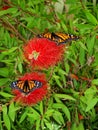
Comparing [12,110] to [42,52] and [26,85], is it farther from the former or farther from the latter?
[42,52]

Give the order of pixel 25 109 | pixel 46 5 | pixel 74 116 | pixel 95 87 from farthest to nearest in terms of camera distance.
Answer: pixel 46 5
pixel 74 116
pixel 25 109
pixel 95 87

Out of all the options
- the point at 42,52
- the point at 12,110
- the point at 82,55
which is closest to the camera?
the point at 42,52

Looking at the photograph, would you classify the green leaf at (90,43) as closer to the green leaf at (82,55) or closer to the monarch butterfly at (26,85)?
the green leaf at (82,55)

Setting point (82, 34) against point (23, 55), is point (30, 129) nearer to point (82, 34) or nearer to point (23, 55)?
Result: point (23, 55)

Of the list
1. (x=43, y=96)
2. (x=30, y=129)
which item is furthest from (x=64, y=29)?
(x=30, y=129)

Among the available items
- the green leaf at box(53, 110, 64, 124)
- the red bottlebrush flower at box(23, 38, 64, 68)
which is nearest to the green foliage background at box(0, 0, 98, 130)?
the green leaf at box(53, 110, 64, 124)

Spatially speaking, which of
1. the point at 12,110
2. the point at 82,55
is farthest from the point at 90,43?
the point at 12,110

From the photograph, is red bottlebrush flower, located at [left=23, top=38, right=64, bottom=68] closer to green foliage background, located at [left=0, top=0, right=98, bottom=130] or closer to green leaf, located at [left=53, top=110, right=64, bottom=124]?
green foliage background, located at [left=0, top=0, right=98, bottom=130]

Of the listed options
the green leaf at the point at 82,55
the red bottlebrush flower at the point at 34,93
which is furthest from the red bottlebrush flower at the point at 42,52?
the green leaf at the point at 82,55
